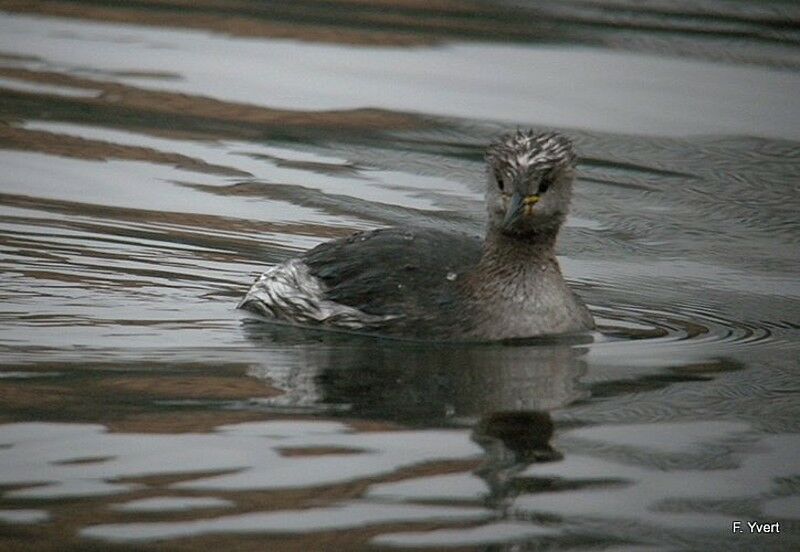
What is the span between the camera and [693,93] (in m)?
15.9

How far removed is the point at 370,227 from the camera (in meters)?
12.4

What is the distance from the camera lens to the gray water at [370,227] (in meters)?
6.89

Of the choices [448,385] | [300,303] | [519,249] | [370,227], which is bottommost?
[448,385]

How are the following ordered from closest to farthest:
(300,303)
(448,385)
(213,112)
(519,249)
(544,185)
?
(448,385) < (544,185) < (519,249) < (300,303) < (213,112)

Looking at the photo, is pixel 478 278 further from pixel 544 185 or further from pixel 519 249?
pixel 544 185

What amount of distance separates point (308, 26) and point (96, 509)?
12.0 m

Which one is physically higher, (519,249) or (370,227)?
(519,249)

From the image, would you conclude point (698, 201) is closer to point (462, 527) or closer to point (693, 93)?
point (693, 93)

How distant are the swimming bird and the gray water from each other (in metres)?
0.18

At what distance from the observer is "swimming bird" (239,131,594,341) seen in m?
9.79

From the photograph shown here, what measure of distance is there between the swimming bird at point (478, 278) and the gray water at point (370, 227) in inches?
7.0

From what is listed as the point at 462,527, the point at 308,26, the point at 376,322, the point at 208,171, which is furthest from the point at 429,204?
the point at 462,527

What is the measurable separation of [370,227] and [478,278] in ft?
8.51

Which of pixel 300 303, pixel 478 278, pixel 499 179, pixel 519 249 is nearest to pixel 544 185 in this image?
pixel 499 179
